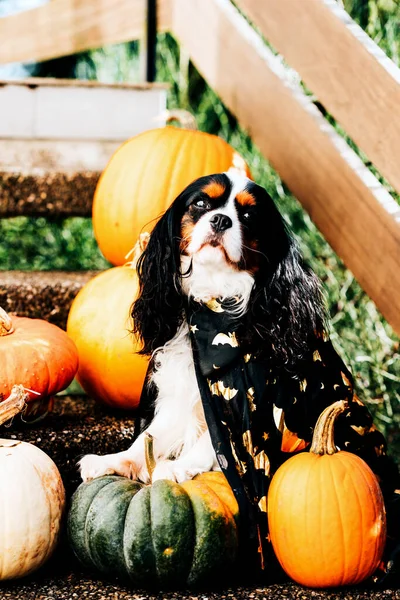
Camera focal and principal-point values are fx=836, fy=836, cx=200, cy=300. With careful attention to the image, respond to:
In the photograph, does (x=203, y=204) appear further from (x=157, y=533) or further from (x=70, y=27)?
(x=70, y=27)

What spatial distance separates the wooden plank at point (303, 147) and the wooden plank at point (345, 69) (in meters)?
0.11

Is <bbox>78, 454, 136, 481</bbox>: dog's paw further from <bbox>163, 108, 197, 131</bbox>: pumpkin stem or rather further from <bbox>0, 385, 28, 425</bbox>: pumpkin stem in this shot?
<bbox>163, 108, 197, 131</bbox>: pumpkin stem

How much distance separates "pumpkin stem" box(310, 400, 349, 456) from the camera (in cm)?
220

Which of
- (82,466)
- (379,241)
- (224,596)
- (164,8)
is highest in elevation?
(164,8)

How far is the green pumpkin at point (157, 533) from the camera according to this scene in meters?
2.09

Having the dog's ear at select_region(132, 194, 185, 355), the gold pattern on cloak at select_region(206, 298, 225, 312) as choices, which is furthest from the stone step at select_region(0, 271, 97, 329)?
the gold pattern on cloak at select_region(206, 298, 225, 312)

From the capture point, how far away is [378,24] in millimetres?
3654

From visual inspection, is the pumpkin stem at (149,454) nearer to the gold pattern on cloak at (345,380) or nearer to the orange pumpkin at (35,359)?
the orange pumpkin at (35,359)

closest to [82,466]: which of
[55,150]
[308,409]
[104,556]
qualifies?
[104,556]

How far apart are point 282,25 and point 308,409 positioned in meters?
1.64

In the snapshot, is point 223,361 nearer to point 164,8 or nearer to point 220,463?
point 220,463

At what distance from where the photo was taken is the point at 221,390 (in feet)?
7.68

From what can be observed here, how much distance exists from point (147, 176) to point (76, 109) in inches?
32.6

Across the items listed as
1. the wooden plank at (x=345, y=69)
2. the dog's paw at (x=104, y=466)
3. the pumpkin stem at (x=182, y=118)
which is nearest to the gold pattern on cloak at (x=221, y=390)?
the dog's paw at (x=104, y=466)
